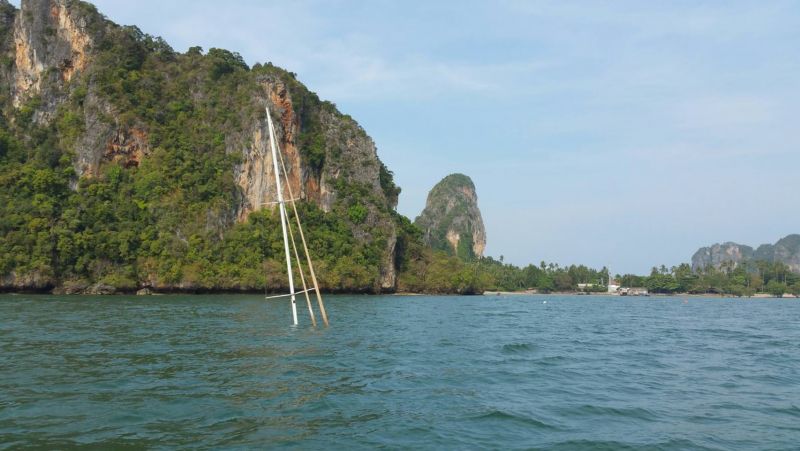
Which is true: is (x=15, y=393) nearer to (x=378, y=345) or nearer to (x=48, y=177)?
(x=378, y=345)

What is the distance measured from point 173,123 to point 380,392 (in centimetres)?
10407

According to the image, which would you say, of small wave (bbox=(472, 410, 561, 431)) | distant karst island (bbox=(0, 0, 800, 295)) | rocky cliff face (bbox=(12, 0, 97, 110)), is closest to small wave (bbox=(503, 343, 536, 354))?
small wave (bbox=(472, 410, 561, 431))

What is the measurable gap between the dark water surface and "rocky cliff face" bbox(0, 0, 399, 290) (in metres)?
70.1

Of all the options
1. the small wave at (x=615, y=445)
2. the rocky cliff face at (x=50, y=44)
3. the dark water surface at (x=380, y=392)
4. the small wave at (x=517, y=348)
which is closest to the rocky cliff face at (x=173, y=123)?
the rocky cliff face at (x=50, y=44)

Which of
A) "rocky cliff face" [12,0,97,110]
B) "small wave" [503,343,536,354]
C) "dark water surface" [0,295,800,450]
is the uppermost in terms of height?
"rocky cliff face" [12,0,97,110]

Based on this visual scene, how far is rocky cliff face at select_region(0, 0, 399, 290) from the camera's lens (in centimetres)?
9706

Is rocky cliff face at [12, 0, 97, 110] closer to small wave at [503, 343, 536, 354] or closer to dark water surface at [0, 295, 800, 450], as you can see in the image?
dark water surface at [0, 295, 800, 450]

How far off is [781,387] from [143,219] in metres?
90.4

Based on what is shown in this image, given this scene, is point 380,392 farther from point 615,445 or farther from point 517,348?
point 517,348

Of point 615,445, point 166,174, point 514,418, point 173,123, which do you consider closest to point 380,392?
point 514,418

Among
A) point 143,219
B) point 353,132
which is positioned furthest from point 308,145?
point 143,219

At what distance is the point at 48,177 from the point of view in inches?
3334

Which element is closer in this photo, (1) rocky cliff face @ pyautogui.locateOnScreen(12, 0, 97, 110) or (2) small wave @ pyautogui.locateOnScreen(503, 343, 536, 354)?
(2) small wave @ pyautogui.locateOnScreen(503, 343, 536, 354)

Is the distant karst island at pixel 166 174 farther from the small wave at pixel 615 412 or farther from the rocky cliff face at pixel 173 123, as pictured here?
the small wave at pixel 615 412
